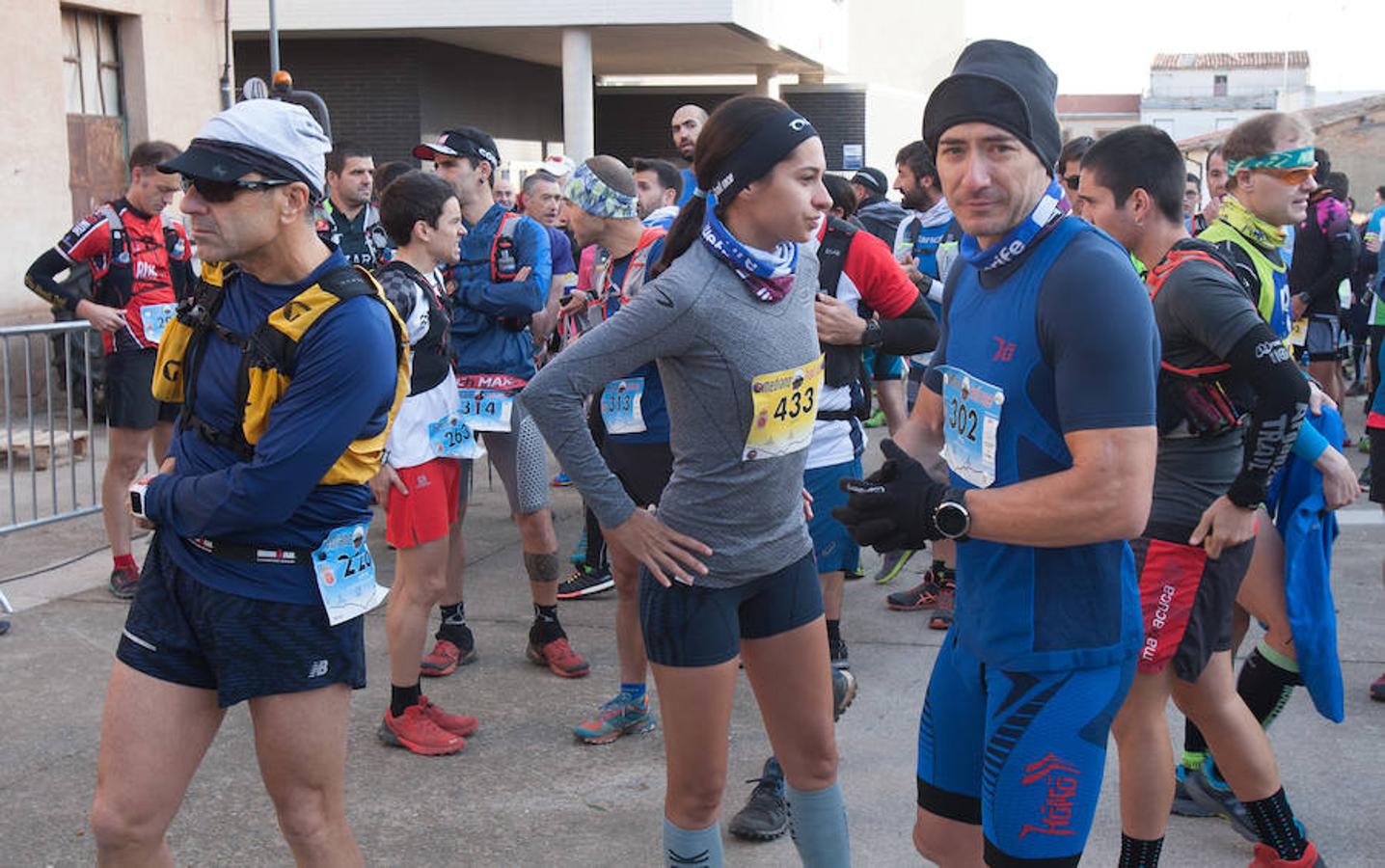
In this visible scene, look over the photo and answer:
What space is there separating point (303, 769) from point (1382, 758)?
3736 millimetres

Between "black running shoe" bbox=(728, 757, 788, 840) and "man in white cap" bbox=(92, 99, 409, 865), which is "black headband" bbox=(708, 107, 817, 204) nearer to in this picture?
"man in white cap" bbox=(92, 99, 409, 865)

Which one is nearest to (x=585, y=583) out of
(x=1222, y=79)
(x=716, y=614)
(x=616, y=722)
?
(x=616, y=722)

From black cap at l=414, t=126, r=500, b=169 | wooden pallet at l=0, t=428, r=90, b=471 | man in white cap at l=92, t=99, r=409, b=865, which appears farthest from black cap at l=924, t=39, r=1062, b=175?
wooden pallet at l=0, t=428, r=90, b=471

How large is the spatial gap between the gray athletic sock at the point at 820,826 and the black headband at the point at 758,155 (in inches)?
57.6

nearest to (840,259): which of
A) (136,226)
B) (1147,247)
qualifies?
(1147,247)

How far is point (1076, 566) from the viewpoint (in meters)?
2.55

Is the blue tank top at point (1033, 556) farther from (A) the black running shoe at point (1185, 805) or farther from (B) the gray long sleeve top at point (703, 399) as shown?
(A) the black running shoe at point (1185, 805)

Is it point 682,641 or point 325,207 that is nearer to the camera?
point 682,641

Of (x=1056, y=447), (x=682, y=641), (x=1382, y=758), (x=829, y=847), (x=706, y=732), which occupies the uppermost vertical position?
(x=1056, y=447)

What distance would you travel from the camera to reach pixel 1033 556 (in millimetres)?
2559

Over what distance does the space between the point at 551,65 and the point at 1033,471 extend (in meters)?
28.2

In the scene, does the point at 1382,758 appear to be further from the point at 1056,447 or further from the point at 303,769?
the point at 303,769

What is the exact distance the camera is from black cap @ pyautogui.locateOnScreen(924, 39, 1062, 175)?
100 inches

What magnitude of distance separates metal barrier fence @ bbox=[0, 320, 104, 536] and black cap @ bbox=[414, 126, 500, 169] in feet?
8.21
